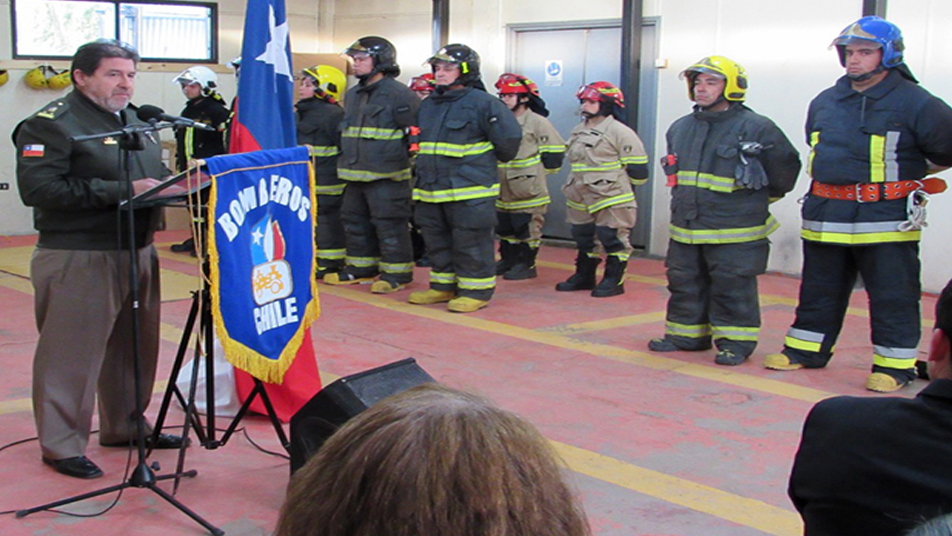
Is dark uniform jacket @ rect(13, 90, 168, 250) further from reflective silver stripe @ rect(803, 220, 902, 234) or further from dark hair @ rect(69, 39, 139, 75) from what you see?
reflective silver stripe @ rect(803, 220, 902, 234)

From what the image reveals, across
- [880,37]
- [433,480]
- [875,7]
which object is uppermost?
[875,7]

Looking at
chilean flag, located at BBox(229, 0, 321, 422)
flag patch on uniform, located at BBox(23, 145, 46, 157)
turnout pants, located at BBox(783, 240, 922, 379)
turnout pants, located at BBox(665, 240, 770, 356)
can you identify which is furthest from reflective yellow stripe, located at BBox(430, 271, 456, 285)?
flag patch on uniform, located at BBox(23, 145, 46, 157)

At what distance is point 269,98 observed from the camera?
16.6ft

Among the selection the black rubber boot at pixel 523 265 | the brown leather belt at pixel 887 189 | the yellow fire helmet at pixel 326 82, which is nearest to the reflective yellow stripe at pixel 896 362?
the brown leather belt at pixel 887 189

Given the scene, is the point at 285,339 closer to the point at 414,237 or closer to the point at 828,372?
the point at 828,372

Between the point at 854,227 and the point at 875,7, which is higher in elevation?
the point at 875,7

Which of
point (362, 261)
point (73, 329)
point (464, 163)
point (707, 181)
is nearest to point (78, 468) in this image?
point (73, 329)

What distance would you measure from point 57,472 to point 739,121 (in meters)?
4.26

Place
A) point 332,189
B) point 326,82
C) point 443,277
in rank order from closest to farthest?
1. point 443,277
2. point 332,189
3. point 326,82

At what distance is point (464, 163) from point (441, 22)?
4915 millimetres

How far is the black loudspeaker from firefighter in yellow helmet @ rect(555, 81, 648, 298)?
16.6ft

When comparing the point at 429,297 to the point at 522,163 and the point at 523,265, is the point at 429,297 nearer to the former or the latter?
the point at 523,265

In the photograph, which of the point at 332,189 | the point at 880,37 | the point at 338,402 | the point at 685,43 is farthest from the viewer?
the point at 685,43

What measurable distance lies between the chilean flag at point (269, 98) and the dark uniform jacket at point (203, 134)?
547cm
